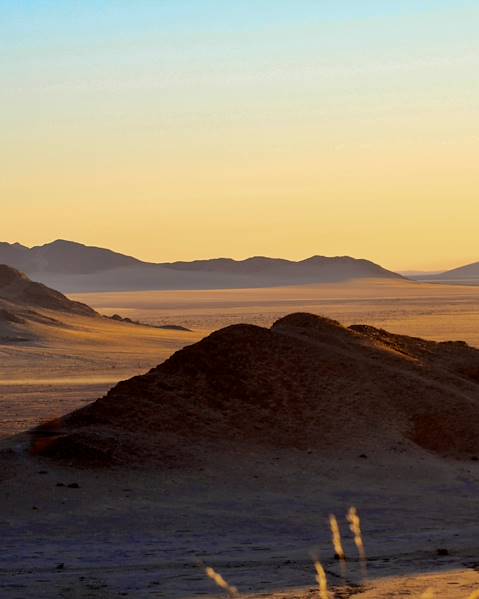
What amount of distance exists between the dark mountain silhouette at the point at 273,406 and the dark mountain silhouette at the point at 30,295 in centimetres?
3708

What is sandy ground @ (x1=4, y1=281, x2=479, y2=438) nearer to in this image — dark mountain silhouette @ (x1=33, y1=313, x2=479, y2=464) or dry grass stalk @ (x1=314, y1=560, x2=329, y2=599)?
dark mountain silhouette @ (x1=33, y1=313, x2=479, y2=464)

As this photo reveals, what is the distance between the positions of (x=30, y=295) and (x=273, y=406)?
42.3 m

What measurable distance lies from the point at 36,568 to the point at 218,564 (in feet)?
5.38

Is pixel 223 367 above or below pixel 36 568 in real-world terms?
above

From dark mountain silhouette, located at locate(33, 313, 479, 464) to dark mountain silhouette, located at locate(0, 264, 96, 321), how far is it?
37078 mm

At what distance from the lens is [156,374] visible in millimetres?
18953

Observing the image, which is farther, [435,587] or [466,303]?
[466,303]

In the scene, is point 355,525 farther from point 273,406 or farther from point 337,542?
point 273,406

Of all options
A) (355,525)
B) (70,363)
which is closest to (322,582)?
(355,525)

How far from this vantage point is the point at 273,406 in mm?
18656

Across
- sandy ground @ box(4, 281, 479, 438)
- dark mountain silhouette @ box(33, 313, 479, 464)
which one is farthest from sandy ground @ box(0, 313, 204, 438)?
dark mountain silhouette @ box(33, 313, 479, 464)

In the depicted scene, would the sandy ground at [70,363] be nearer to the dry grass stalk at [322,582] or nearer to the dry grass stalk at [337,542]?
the dry grass stalk at [337,542]

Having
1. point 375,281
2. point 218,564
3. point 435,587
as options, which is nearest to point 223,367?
point 218,564

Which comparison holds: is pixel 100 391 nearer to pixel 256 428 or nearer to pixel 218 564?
pixel 256 428
